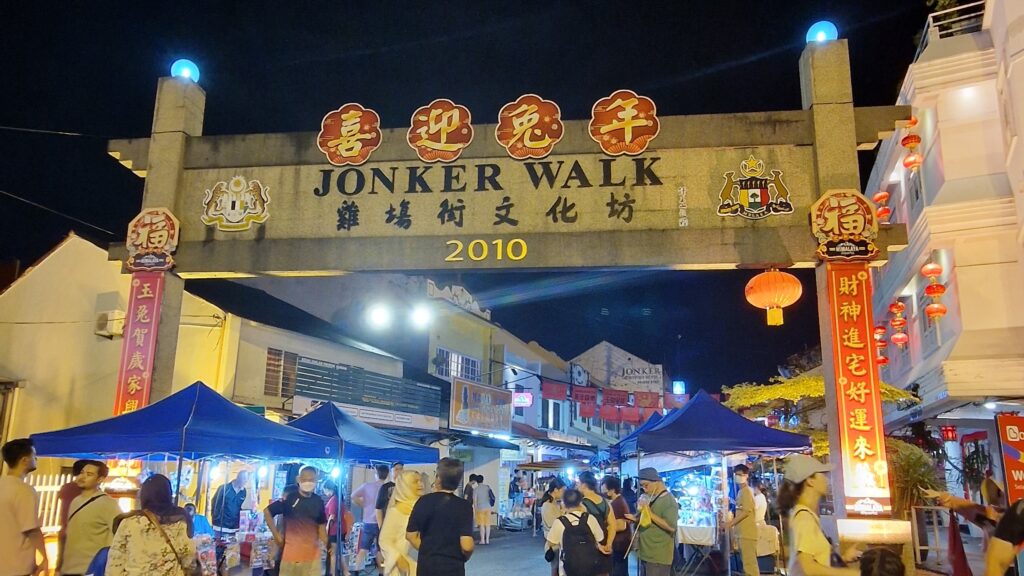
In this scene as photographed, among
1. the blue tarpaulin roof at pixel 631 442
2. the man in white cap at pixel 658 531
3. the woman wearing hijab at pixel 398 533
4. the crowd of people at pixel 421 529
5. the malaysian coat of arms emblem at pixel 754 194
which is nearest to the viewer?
the crowd of people at pixel 421 529

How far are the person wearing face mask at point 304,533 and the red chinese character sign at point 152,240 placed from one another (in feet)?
15.0

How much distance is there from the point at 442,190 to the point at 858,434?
6359 millimetres

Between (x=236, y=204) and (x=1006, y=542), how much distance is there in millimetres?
10221

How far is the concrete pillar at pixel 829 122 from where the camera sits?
10.2 m

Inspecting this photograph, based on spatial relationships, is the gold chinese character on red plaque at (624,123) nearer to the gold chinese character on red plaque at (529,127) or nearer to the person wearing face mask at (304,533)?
the gold chinese character on red plaque at (529,127)

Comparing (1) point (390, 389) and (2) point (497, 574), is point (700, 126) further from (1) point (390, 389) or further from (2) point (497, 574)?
(1) point (390, 389)

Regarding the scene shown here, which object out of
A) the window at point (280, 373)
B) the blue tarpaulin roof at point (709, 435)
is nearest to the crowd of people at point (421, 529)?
the blue tarpaulin roof at point (709, 435)

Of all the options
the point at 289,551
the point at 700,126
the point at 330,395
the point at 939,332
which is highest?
the point at 700,126

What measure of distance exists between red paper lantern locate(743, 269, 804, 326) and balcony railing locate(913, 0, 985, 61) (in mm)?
9578

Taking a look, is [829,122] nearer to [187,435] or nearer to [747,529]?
[747,529]

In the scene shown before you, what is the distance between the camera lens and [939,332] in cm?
1683

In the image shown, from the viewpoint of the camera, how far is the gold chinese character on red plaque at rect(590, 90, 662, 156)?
1088 centimetres

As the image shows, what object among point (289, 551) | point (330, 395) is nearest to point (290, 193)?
point (289, 551)

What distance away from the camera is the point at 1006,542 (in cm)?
513
